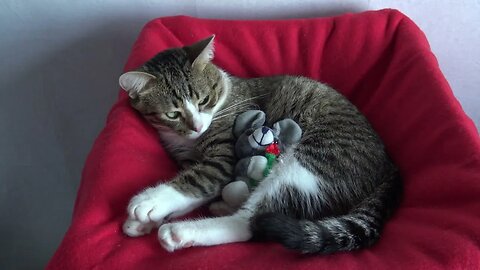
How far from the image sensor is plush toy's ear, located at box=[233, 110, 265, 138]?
129 centimetres

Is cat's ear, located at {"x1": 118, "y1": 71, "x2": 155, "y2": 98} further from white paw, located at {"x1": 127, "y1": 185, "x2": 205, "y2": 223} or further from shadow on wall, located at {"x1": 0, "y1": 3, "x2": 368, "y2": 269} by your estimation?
shadow on wall, located at {"x1": 0, "y1": 3, "x2": 368, "y2": 269}

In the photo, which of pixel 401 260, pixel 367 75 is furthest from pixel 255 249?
pixel 367 75

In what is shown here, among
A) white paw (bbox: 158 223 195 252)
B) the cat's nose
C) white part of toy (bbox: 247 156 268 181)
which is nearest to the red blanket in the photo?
white paw (bbox: 158 223 195 252)

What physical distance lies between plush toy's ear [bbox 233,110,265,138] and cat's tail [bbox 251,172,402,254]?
0.37 meters

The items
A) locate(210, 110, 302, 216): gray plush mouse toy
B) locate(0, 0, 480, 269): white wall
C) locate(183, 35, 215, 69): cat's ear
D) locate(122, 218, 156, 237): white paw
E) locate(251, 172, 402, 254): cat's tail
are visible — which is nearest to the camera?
locate(251, 172, 402, 254): cat's tail

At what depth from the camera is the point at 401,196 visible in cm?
109

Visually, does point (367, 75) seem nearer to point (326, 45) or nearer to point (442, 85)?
point (326, 45)

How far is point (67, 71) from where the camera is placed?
168 cm

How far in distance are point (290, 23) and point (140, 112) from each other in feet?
1.91

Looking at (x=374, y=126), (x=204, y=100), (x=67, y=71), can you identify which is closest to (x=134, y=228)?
(x=204, y=100)

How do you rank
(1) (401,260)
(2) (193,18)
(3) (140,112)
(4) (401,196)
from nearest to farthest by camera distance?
1. (1) (401,260)
2. (4) (401,196)
3. (3) (140,112)
4. (2) (193,18)

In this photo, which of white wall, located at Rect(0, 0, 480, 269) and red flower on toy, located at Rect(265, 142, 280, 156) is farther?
white wall, located at Rect(0, 0, 480, 269)

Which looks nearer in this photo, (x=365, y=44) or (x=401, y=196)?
(x=401, y=196)

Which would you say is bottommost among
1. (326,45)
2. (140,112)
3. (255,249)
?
(255,249)
